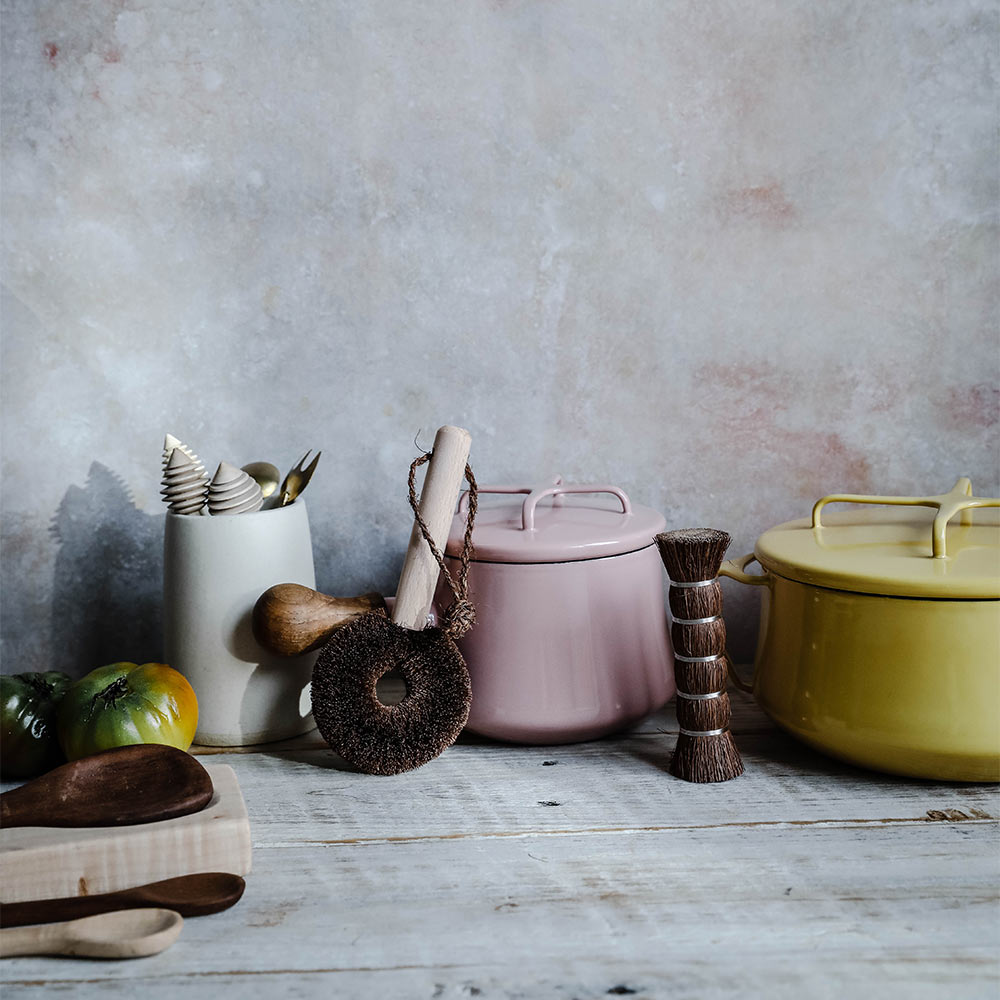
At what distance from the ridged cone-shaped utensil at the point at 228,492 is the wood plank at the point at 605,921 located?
306mm

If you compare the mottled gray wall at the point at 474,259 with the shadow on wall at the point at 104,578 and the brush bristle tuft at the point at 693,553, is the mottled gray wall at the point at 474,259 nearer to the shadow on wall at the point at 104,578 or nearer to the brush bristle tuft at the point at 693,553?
the shadow on wall at the point at 104,578

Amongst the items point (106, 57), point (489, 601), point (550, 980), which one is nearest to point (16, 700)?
point (489, 601)

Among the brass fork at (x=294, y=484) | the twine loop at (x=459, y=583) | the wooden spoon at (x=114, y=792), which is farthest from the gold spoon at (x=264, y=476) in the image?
the wooden spoon at (x=114, y=792)

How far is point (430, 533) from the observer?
2.58ft

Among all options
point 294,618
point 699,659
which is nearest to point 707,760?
point 699,659

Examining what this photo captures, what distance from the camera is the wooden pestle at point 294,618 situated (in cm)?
79

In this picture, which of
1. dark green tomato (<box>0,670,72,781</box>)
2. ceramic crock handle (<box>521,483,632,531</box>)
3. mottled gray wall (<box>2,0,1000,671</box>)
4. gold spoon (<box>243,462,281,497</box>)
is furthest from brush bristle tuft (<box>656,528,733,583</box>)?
dark green tomato (<box>0,670,72,781</box>)

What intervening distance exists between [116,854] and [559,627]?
368mm

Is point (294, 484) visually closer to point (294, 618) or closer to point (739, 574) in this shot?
point (294, 618)

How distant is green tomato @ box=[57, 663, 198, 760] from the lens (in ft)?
2.46

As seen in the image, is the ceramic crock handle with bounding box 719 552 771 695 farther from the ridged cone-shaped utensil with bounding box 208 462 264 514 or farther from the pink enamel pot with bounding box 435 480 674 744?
the ridged cone-shaped utensil with bounding box 208 462 264 514

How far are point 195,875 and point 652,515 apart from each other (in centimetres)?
48

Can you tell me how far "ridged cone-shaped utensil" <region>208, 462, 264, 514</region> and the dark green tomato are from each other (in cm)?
21

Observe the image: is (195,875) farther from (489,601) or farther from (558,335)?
(558,335)
